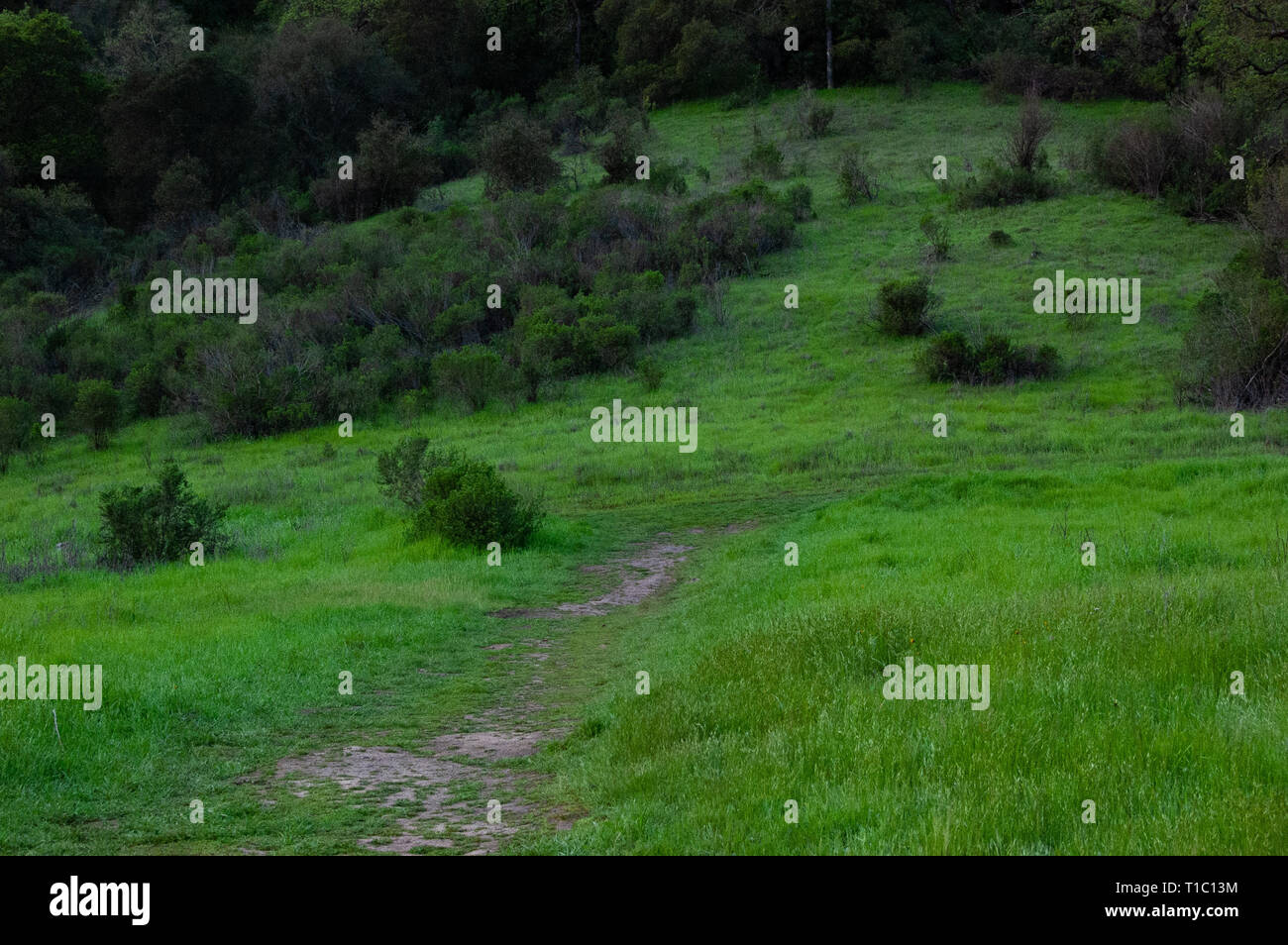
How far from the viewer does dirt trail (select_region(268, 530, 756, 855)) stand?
6.58 metres

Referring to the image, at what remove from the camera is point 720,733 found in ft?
24.8

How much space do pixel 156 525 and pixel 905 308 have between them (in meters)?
22.0

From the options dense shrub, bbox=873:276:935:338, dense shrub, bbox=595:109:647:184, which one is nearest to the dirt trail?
dense shrub, bbox=873:276:935:338

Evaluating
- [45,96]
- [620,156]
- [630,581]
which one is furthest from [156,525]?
[45,96]

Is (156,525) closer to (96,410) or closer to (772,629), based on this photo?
(772,629)

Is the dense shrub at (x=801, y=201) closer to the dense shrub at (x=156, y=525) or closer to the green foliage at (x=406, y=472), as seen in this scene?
the green foliage at (x=406, y=472)

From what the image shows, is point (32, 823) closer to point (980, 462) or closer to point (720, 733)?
point (720, 733)

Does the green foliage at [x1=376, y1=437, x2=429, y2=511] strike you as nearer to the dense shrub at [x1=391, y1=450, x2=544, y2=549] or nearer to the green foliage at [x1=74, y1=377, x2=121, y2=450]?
the dense shrub at [x1=391, y1=450, x2=544, y2=549]

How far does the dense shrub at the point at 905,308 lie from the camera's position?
105 ft

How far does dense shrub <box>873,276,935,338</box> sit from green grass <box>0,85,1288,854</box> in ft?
5.75

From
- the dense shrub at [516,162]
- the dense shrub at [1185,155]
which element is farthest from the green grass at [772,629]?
the dense shrub at [516,162]

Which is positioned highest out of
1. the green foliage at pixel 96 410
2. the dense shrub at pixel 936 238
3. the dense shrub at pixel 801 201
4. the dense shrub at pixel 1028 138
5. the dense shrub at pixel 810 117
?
the dense shrub at pixel 810 117

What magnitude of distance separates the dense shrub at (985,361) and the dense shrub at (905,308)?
2553 mm

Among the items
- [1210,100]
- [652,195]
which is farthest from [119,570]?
[1210,100]
